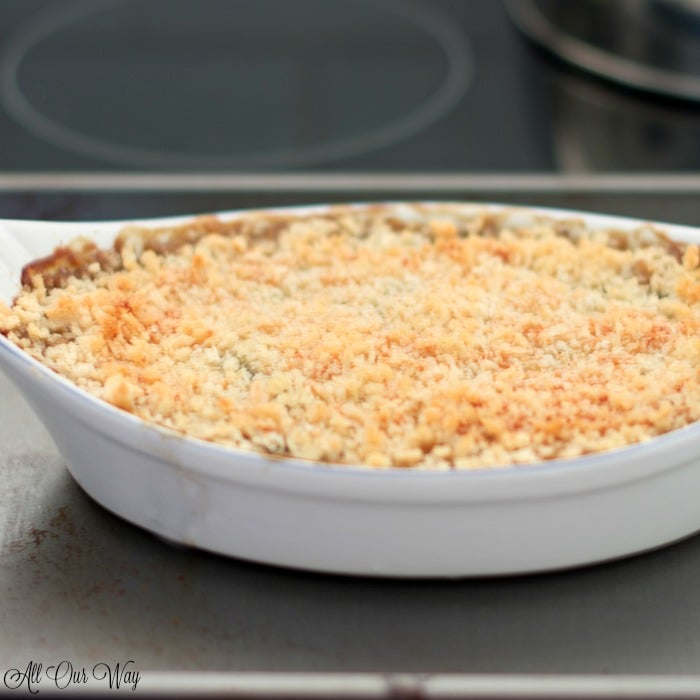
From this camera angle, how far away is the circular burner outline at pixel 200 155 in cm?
151

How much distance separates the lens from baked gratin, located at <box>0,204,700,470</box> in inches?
26.3

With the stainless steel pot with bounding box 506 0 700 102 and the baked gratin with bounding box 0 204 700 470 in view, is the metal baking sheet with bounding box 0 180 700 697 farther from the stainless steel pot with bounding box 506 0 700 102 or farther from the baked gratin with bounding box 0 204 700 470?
the stainless steel pot with bounding box 506 0 700 102

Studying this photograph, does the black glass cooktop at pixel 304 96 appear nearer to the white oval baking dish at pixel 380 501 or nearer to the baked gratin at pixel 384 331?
the baked gratin at pixel 384 331

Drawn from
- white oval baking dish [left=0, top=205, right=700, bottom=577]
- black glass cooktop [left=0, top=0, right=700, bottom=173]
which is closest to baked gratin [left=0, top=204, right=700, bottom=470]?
white oval baking dish [left=0, top=205, right=700, bottom=577]

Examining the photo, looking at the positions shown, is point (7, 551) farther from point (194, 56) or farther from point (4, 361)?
point (194, 56)

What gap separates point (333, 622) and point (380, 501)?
91 mm

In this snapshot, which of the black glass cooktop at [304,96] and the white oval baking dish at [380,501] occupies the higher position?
the white oval baking dish at [380,501]

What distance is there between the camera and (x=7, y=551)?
0.72m

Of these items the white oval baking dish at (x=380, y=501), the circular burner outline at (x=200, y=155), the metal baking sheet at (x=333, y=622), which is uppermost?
the white oval baking dish at (x=380, y=501)

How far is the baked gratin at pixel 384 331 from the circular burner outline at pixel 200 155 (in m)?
0.65

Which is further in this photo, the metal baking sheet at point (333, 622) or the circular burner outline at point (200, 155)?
the circular burner outline at point (200, 155)

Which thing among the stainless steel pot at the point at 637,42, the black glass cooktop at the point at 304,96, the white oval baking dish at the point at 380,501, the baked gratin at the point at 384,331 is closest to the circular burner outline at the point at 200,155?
the black glass cooktop at the point at 304,96

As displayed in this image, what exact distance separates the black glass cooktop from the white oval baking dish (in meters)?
0.86

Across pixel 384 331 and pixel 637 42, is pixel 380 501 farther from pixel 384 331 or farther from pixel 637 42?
pixel 637 42
